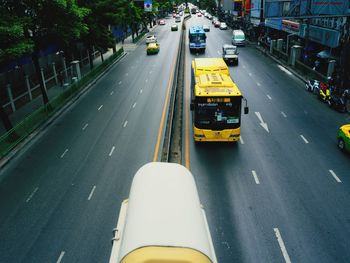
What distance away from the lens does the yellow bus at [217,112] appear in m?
16.8

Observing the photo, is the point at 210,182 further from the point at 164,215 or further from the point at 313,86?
the point at 313,86

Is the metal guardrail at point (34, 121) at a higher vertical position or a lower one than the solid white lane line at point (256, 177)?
higher

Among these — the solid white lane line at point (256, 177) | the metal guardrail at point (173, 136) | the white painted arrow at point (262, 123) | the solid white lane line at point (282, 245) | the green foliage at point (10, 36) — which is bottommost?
the solid white lane line at point (282, 245)

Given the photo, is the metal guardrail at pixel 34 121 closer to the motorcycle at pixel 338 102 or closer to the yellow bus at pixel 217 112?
the yellow bus at pixel 217 112

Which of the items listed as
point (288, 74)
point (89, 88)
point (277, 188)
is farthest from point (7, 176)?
point (288, 74)

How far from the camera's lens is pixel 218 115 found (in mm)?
17062

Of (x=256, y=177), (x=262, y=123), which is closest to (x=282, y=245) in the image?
(x=256, y=177)

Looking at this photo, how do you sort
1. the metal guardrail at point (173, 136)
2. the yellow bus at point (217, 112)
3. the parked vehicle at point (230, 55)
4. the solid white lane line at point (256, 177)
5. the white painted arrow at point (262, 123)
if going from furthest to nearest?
the parked vehicle at point (230, 55), the white painted arrow at point (262, 123), the yellow bus at point (217, 112), the metal guardrail at point (173, 136), the solid white lane line at point (256, 177)

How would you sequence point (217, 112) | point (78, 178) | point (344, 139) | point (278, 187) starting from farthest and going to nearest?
point (217, 112)
point (344, 139)
point (78, 178)
point (278, 187)

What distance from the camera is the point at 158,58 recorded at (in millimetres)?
47062

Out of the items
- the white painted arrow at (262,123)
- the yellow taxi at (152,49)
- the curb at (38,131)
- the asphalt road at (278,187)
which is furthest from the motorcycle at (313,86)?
the yellow taxi at (152,49)

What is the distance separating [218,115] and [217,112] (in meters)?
0.17

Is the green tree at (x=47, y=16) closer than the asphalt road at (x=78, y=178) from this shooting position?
No

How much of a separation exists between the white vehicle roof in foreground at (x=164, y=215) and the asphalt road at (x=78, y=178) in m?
3.79
